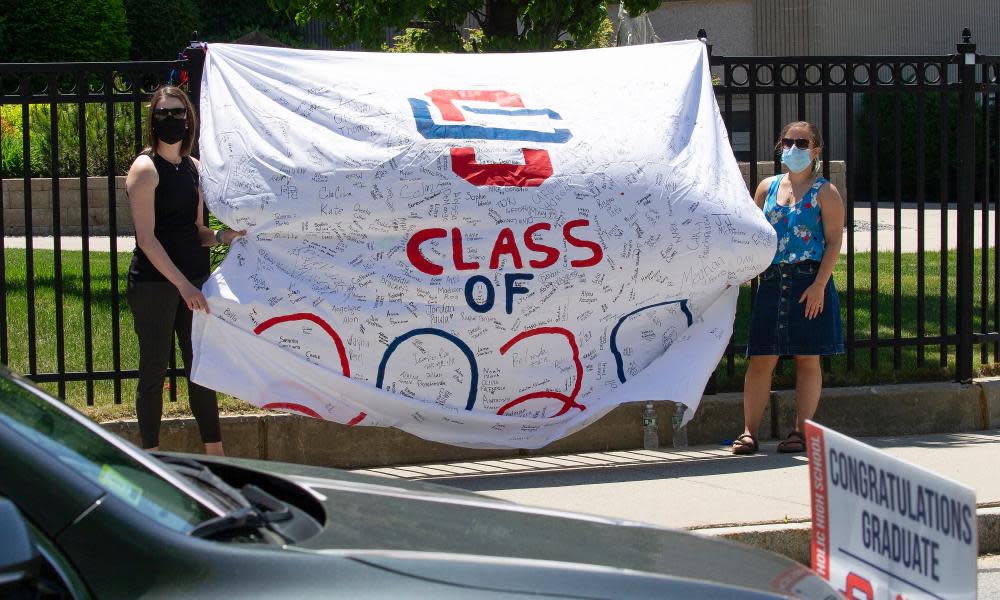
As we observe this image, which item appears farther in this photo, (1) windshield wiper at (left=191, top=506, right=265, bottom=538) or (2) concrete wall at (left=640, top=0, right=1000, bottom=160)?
(2) concrete wall at (left=640, top=0, right=1000, bottom=160)

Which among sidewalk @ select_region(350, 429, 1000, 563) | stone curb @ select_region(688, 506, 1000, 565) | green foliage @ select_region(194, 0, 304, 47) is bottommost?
stone curb @ select_region(688, 506, 1000, 565)

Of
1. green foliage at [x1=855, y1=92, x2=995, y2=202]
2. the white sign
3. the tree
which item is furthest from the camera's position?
green foliage at [x1=855, y1=92, x2=995, y2=202]

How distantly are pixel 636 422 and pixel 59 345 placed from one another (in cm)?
320

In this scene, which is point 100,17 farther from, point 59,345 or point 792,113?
point 59,345

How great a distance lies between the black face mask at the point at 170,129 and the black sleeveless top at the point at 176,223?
0.11 meters

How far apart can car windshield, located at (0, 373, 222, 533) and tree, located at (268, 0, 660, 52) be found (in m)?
7.59

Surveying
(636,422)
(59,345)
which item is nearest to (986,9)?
(636,422)

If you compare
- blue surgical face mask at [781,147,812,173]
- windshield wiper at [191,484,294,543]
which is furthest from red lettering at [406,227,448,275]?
windshield wiper at [191,484,294,543]

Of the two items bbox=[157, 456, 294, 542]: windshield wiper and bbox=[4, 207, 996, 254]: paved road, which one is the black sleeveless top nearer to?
bbox=[157, 456, 294, 542]: windshield wiper

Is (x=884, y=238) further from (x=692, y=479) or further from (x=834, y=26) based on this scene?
(x=834, y=26)

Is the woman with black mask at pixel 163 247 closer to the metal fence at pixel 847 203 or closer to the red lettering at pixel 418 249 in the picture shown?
the metal fence at pixel 847 203

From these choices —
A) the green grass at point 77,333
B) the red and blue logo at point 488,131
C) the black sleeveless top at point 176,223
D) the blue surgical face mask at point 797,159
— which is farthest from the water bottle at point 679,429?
the black sleeveless top at point 176,223

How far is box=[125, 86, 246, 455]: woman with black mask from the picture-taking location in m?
5.85

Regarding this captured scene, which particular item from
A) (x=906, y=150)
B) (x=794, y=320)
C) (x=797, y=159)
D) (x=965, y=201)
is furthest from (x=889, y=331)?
(x=906, y=150)
